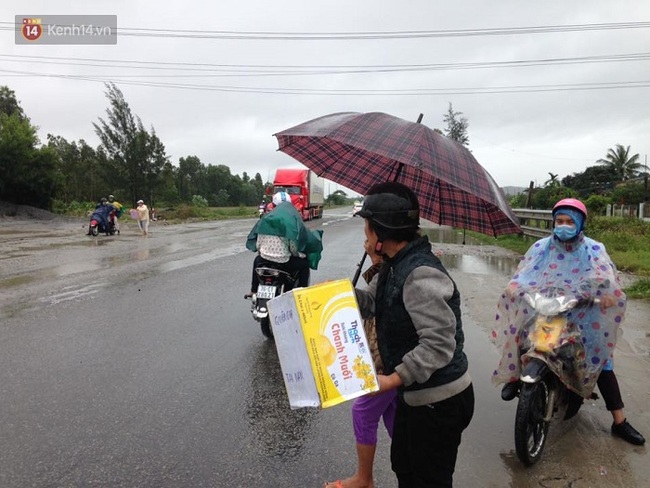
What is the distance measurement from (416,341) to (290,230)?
12.3ft

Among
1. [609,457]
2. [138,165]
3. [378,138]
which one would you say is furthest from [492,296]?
[138,165]

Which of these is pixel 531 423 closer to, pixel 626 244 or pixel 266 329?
pixel 266 329

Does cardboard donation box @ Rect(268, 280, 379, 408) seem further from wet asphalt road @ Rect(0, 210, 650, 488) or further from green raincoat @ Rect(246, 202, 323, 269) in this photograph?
green raincoat @ Rect(246, 202, 323, 269)

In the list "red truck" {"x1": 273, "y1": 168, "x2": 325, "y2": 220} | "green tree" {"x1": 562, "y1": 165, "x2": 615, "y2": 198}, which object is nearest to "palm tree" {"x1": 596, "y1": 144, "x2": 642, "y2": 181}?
"green tree" {"x1": 562, "y1": 165, "x2": 615, "y2": 198}

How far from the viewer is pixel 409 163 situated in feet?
8.61

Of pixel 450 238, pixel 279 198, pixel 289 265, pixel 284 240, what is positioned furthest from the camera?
pixel 450 238

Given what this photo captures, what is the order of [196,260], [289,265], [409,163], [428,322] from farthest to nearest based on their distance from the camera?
[196,260] < [289,265] < [409,163] < [428,322]

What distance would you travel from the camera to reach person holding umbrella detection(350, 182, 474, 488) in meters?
2.05

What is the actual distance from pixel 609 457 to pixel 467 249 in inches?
558

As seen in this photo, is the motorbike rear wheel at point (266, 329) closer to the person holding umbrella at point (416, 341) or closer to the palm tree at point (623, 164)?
the person holding umbrella at point (416, 341)

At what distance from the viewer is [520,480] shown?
10.5ft

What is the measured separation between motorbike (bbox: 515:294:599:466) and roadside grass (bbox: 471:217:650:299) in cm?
614

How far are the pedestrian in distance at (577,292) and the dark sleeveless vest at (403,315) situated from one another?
1.67 m

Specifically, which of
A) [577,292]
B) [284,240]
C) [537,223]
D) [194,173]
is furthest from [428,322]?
[194,173]
